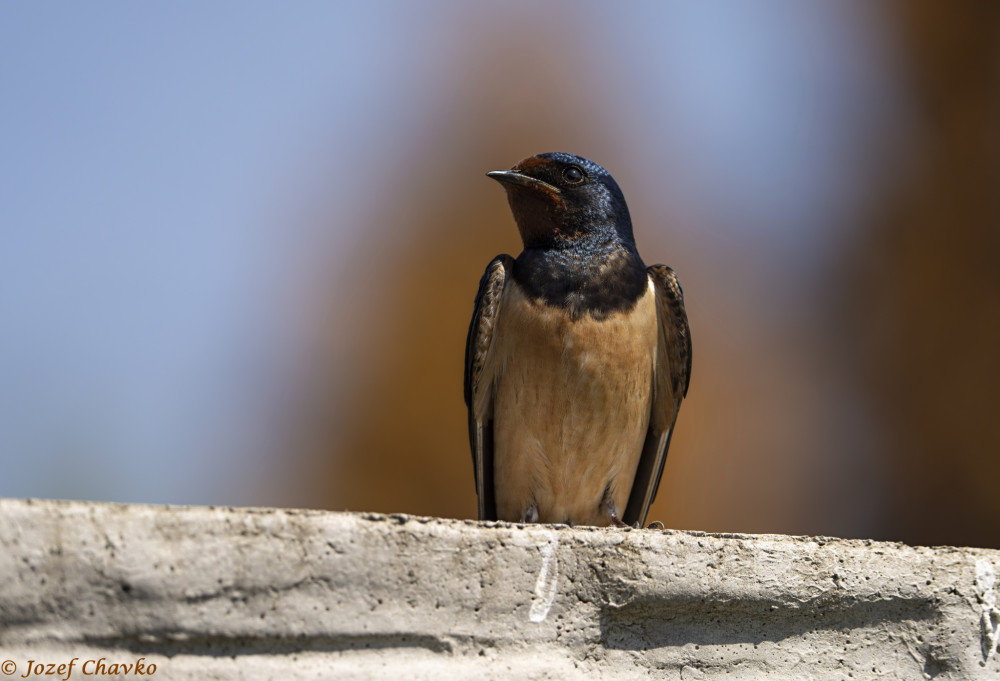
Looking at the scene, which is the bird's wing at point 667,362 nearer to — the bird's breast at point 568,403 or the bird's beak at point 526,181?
the bird's breast at point 568,403

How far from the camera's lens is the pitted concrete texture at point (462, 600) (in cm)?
199

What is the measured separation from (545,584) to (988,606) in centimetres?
121

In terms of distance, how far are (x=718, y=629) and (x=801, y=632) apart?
0.23m

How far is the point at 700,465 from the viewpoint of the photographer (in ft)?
33.4

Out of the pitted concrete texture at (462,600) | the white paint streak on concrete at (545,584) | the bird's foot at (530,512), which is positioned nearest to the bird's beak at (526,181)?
the bird's foot at (530,512)

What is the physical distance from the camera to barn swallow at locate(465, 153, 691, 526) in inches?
162

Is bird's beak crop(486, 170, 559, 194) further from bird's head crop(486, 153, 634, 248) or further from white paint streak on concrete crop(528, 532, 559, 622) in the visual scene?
white paint streak on concrete crop(528, 532, 559, 622)

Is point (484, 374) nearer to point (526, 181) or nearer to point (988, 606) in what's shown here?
point (526, 181)

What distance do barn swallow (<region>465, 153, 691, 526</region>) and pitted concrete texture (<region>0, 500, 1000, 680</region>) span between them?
1.59 meters

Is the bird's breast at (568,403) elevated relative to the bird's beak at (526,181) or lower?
lower

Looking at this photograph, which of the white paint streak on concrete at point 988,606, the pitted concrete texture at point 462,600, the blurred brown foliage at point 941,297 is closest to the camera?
the pitted concrete texture at point 462,600

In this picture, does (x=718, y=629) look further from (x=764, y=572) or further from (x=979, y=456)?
(x=979, y=456)

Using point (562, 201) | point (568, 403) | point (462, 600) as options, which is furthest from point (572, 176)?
point (462, 600)

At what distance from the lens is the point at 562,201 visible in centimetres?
450
